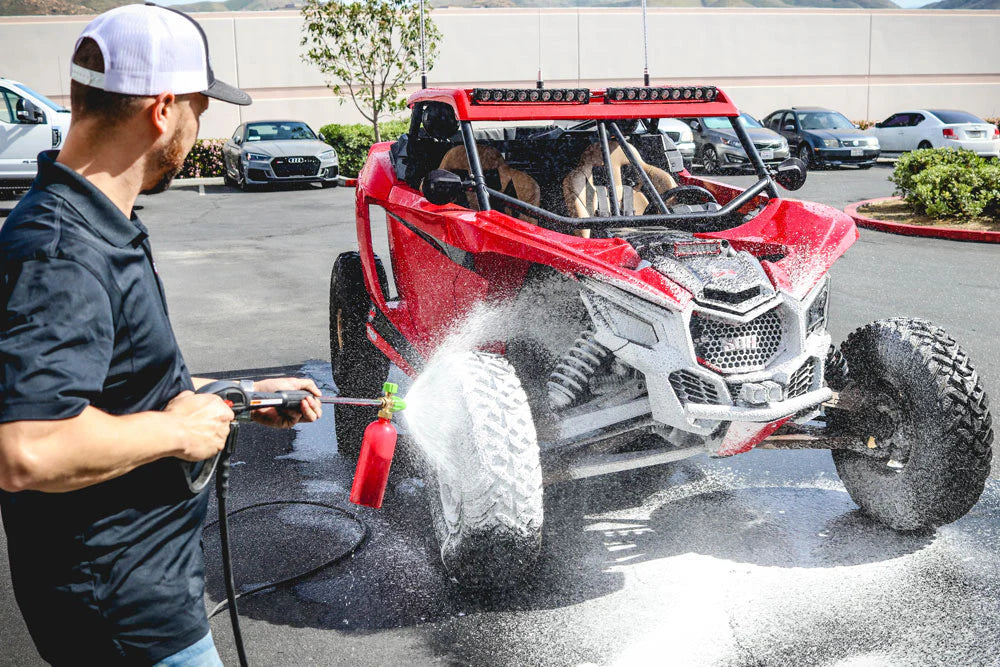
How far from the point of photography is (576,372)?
3979 mm

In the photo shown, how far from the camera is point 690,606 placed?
3.85 meters

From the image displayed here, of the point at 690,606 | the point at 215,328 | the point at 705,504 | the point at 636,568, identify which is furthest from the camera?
the point at 215,328

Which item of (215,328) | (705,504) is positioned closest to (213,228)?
(215,328)

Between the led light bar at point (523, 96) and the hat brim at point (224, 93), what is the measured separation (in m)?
2.37

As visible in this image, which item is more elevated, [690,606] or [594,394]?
Answer: [594,394]

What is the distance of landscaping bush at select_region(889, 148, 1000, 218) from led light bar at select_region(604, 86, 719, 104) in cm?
1034

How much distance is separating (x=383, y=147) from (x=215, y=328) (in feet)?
10.5

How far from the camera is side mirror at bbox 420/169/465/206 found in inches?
168

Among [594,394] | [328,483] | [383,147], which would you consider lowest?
[328,483]

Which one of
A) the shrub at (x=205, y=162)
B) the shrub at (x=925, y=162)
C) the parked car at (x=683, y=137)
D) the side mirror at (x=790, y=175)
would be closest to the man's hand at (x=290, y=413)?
the side mirror at (x=790, y=175)

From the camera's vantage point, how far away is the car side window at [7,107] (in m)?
16.7

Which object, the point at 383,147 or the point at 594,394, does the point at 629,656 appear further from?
the point at 383,147

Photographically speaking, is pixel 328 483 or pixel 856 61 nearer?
pixel 328 483

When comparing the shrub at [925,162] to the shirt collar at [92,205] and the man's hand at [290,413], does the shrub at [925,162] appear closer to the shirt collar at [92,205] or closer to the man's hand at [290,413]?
the man's hand at [290,413]
